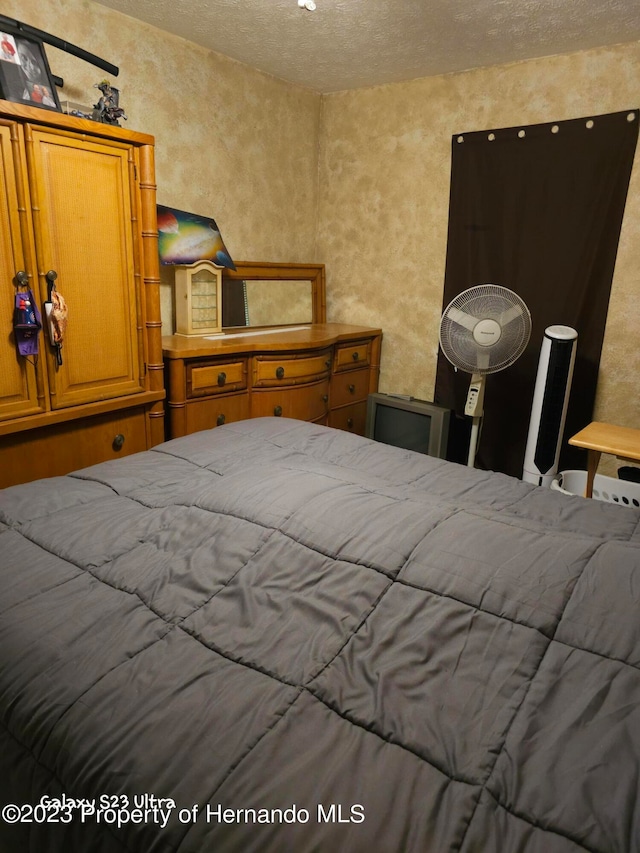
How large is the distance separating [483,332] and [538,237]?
2.50 feet

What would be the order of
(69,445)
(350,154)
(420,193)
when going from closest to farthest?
(69,445) < (420,193) < (350,154)

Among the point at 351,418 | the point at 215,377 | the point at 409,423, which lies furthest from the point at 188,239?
the point at 409,423

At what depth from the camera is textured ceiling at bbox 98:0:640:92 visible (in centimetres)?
244

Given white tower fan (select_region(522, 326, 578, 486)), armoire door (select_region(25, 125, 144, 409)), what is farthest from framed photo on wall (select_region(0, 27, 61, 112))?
white tower fan (select_region(522, 326, 578, 486))

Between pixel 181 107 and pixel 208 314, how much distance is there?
108 cm

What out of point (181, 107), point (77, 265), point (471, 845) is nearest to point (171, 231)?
point (181, 107)

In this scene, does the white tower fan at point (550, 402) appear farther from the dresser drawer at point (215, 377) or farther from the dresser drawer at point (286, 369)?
the dresser drawer at point (215, 377)

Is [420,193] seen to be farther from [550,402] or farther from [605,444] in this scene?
[605,444]

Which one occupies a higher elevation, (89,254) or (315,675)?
(89,254)

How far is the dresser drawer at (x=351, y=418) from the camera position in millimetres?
3576

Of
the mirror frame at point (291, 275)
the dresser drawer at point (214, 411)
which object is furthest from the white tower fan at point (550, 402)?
the mirror frame at point (291, 275)

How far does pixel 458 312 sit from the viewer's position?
2947 millimetres

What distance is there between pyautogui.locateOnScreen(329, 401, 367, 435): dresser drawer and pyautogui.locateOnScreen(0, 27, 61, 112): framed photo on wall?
2139 millimetres

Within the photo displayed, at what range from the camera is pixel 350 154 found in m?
3.79
